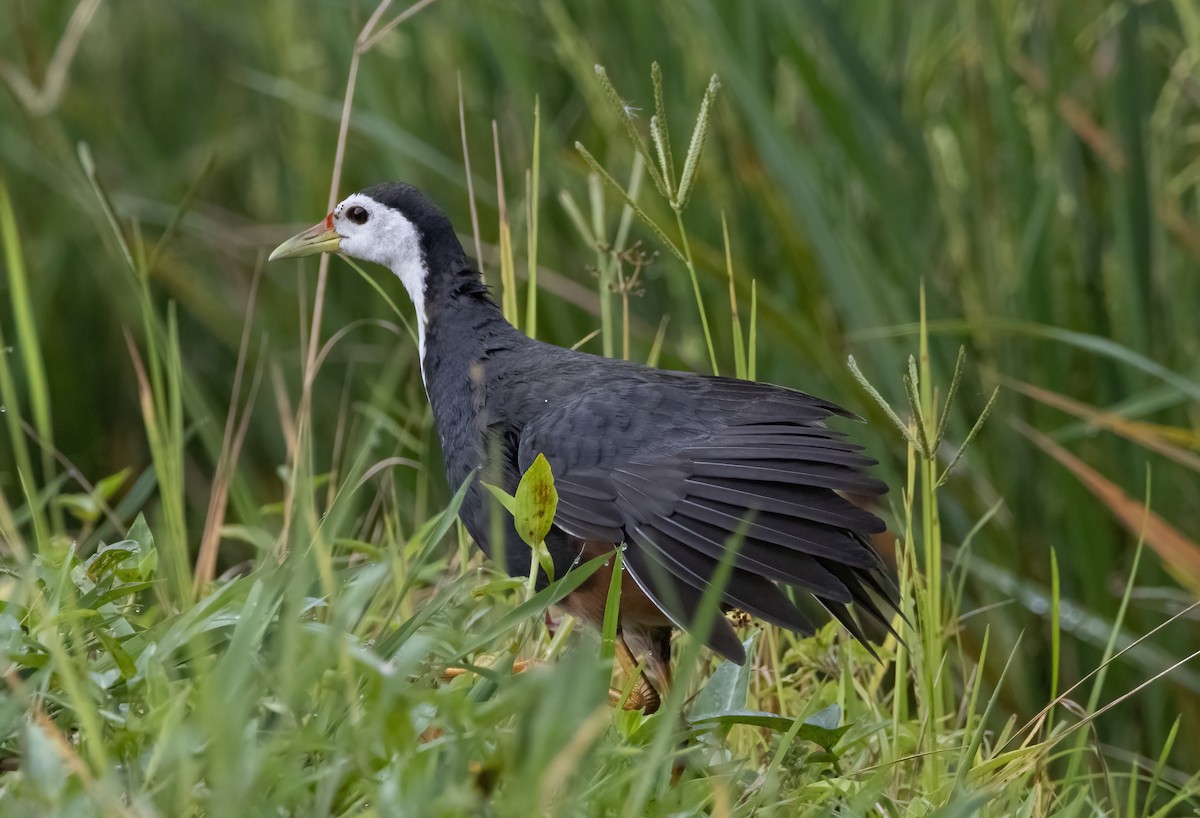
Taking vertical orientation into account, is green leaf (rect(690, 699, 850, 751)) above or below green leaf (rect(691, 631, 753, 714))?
above

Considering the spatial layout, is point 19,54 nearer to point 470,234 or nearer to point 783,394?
point 470,234

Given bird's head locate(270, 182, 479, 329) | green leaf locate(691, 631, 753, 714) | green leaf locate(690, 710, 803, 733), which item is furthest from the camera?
bird's head locate(270, 182, 479, 329)

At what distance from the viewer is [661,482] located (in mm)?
2217

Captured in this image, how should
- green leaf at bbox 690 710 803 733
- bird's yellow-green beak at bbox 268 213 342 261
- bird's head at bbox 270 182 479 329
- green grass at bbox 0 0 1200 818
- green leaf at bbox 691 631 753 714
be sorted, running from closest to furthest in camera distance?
green grass at bbox 0 0 1200 818
green leaf at bbox 690 710 803 733
green leaf at bbox 691 631 753 714
bird's head at bbox 270 182 479 329
bird's yellow-green beak at bbox 268 213 342 261

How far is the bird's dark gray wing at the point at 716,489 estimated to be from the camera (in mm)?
2061

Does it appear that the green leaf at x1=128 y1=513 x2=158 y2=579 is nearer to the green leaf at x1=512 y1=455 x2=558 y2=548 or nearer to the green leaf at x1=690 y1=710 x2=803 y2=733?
the green leaf at x1=512 y1=455 x2=558 y2=548

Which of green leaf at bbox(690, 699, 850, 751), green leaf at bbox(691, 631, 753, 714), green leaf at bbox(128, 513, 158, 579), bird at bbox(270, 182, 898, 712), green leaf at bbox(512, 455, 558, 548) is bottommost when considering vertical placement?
green leaf at bbox(691, 631, 753, 714)

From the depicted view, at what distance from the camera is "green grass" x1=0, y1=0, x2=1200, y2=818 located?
1458 mm

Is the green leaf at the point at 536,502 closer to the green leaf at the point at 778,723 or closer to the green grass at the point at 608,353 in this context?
the green grass at the point at 608,353

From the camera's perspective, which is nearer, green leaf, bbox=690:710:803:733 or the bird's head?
green leaf, bbox=690:710:803:733

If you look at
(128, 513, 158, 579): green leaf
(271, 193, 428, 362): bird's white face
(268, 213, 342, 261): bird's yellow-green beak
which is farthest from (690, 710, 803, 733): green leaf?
(268, 213, 342, 261): bird's yellow-green beak

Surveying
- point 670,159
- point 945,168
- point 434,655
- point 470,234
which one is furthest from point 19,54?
point 434,655

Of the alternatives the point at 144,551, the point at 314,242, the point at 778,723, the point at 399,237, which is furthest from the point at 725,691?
the point at 314,242

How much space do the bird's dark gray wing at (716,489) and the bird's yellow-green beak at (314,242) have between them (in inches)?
29.0
